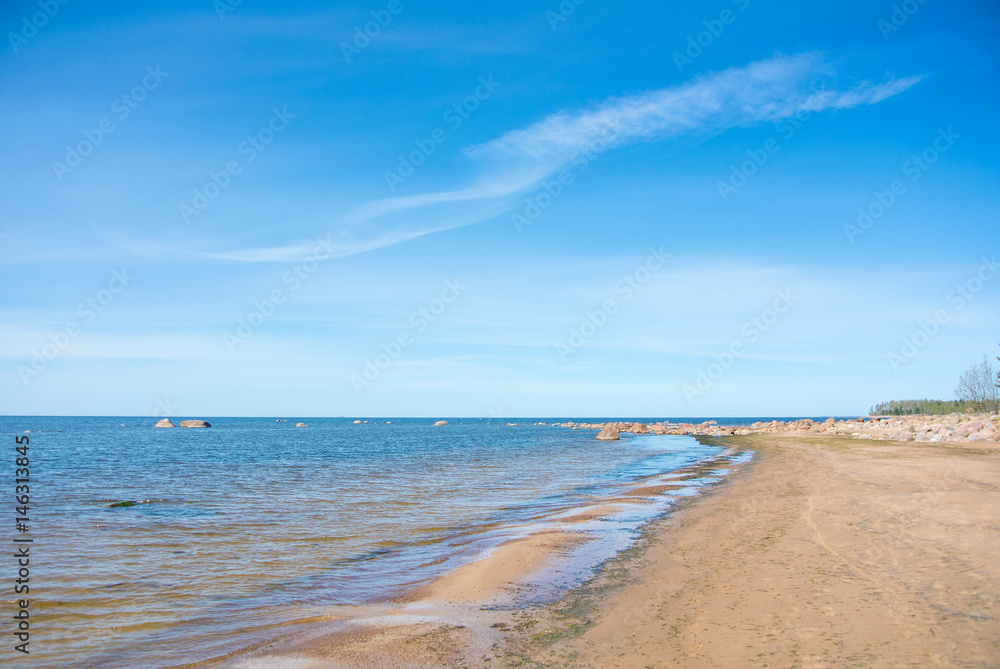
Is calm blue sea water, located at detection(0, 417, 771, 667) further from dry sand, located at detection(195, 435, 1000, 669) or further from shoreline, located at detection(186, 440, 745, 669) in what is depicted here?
dry sand, located at detection(195, 435, 1000, 669)

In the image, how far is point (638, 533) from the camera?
47.0 feet

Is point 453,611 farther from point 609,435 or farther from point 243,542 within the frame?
point 609,435

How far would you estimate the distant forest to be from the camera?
3401 inches

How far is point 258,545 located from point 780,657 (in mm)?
12185

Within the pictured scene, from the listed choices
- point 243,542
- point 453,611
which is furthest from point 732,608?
point 243,542

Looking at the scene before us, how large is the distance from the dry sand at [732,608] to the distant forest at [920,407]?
291ft

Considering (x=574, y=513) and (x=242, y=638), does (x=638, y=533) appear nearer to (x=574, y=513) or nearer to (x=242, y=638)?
(x=574, y=513)

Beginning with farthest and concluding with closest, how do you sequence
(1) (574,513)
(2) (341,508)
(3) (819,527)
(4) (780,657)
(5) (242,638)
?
(2) (341,508)
(1) (574,513)
(3) (819,527)
(5) (242,638)
(4) (780,657)

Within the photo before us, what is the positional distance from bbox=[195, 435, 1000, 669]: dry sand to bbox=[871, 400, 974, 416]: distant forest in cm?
8874

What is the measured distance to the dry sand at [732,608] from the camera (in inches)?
257

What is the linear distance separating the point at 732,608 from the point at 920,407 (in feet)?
413

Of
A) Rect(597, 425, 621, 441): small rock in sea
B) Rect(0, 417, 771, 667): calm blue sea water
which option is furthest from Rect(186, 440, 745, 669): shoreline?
Rect(597, 425, 621, 441): small rock in sea

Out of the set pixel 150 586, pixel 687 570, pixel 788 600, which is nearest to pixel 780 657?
pixel 788 600

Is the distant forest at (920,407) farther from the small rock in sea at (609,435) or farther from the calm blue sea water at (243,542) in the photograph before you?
the calm blue sea water at (243,542)
